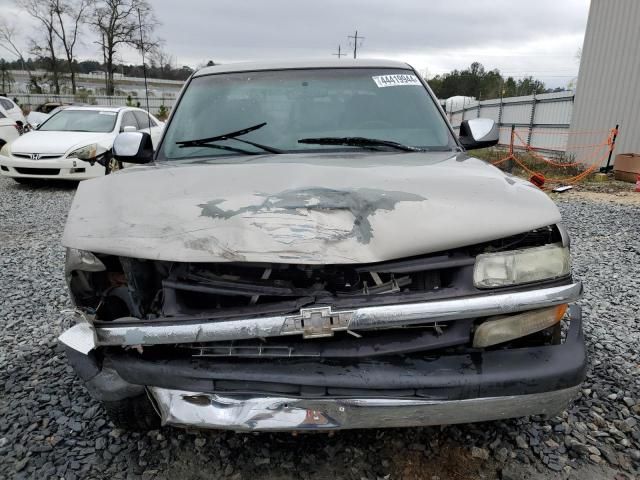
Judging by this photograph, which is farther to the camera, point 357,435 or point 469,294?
point 357,435

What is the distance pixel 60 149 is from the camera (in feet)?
27.2

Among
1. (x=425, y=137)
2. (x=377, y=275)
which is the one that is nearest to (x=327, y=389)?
(x=377, y=275)

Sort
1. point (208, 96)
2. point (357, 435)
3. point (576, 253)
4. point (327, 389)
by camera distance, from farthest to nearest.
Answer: point (576, 253) < point (208, 96) < point (357, 435) < point (327, 389)

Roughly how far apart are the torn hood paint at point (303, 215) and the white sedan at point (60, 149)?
22.8 feet

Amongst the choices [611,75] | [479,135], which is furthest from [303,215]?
[611,75]

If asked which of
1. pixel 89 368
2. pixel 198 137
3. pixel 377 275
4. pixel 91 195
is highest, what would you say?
pixel 198 137

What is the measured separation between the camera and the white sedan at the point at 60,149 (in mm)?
8289

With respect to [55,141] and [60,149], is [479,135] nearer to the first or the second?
[60,149]

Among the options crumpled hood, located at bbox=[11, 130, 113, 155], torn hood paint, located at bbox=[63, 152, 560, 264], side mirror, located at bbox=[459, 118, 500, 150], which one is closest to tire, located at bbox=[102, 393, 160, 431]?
torn hood paint, located at bbox=[63, 152, 560, 264]

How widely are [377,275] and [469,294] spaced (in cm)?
32

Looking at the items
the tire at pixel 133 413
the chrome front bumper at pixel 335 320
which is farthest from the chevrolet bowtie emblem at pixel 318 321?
the tire at pixel 133 413

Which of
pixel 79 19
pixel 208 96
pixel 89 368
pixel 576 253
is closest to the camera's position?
pixel 89 368

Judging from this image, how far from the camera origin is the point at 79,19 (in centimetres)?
3703

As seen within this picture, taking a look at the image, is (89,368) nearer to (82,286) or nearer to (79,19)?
(82,286)
